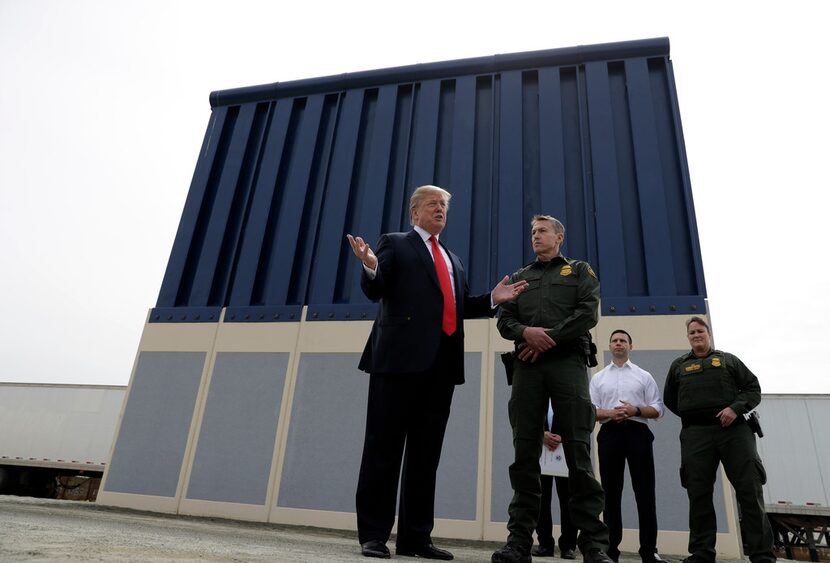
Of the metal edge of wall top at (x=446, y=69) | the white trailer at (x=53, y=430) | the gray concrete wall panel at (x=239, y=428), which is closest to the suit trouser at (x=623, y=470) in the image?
the gray concrete wall panel at (x=239, y=428)

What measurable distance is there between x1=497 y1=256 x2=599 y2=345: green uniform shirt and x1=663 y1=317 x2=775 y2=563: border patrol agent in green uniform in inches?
51.3

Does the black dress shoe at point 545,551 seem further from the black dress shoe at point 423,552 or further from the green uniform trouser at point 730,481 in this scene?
the black dress shoe at point 423,552

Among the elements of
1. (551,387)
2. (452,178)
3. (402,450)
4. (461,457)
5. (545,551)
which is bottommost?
(545,551)

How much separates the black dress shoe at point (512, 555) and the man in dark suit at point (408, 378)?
35cm

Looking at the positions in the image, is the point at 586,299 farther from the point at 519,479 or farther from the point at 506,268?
the point at 506,268

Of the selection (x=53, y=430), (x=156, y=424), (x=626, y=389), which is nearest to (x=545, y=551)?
(x=626, y=389)

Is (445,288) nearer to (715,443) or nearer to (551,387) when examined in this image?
(551,387)

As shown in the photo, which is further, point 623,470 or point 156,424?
point 156,424

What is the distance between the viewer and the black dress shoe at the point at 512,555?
200 cm

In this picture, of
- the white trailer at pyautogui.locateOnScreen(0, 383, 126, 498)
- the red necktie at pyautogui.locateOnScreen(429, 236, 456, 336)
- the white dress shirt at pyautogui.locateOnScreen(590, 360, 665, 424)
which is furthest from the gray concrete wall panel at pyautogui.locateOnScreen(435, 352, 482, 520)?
the white trailer at pyautogui.locateOnScreen(0, 383, 126, 498)

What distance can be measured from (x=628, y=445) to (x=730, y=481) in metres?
0.58

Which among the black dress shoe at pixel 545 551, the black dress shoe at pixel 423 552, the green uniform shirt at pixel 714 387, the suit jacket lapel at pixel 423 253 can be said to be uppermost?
the suit jacket lapel at pixel 423 253

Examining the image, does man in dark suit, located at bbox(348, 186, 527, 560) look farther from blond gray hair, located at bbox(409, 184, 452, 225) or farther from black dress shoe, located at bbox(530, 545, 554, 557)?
black dress shoe, located at bbox(530, 545, 554, 557)

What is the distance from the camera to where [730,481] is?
3.08 m
